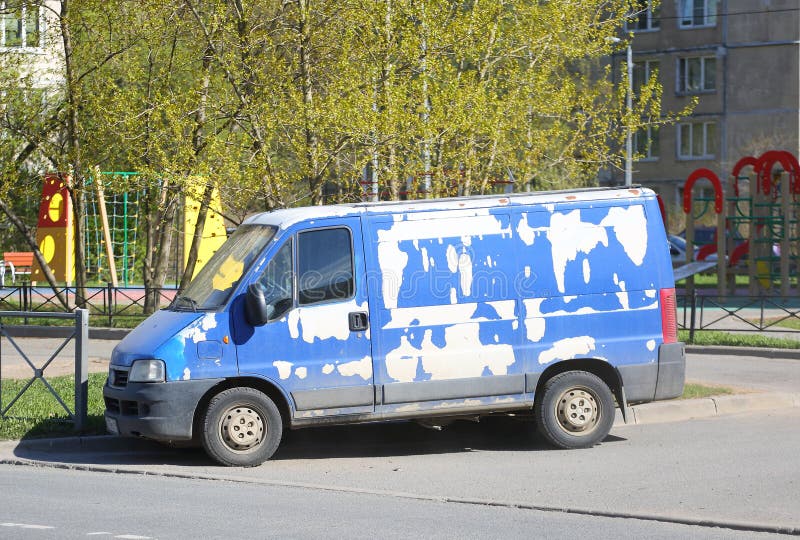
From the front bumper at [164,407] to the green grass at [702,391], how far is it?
5.52m

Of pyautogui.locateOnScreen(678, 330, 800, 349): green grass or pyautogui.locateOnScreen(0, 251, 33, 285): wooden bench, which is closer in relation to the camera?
pyautogui.locateOnScreen(678, 330, 800, 349): green grass

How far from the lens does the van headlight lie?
10227mm

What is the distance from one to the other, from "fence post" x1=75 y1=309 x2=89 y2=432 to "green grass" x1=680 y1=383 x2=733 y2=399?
6.02m

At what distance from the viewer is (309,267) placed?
34.9 ft

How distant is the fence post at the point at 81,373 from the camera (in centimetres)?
1164

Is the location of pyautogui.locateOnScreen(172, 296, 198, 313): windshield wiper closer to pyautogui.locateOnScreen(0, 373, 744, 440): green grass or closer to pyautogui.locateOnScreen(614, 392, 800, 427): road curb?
pyautogui.locateOnScreen(0, 373, 744, 440): green grass

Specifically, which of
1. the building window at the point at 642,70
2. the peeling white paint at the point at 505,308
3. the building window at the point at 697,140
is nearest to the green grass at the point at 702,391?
the peeling white paint at the point at 505,308

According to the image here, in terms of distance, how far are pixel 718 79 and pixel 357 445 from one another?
5139 centimetres

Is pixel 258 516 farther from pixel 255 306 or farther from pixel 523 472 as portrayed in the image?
pixel 523 472

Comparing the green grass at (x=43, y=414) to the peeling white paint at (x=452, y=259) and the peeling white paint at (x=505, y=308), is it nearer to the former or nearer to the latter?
the peeling white paint at (x=452, y=259)

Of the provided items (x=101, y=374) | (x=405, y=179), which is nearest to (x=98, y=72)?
(x=405, y=179)

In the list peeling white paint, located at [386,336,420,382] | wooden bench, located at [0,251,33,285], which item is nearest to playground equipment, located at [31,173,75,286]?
wooden bench, located at [0,251,33,285]

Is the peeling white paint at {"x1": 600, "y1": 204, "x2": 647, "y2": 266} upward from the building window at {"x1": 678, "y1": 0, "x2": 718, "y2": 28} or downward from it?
downward

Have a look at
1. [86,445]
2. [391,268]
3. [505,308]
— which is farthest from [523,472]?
[86,445]
